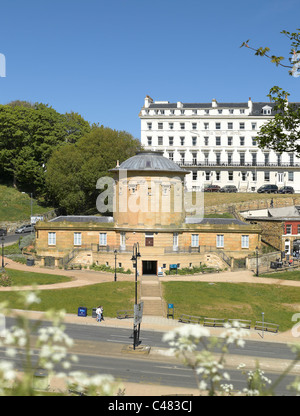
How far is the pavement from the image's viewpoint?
21.9 metres

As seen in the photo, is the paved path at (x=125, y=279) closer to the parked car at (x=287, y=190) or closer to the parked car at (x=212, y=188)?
the parked car at (x=212, y=188)

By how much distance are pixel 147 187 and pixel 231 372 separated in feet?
97.9

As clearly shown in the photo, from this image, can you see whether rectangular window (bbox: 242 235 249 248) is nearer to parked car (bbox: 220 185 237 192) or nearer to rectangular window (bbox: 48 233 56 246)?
rectangular window (bbox: 48 233 56 246)

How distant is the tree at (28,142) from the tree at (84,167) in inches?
308

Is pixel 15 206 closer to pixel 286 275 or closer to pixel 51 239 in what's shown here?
pixel 51 239

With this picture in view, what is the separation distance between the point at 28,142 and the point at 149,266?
41451mm

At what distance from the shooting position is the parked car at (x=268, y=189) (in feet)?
271

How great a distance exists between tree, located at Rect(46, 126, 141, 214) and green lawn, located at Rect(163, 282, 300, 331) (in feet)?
95.6

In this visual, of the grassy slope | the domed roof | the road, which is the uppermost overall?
the domed roof

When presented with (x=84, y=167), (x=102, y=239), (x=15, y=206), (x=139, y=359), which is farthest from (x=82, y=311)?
(x=15, y=206)

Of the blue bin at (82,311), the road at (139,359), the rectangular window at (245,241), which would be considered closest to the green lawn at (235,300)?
the road at (139,359)

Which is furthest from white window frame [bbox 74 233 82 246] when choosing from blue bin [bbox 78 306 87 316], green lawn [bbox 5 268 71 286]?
blue bin [bbox 78 306 87 316]

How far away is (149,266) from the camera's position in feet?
167

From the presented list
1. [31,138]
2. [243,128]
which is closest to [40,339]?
[31,138]
